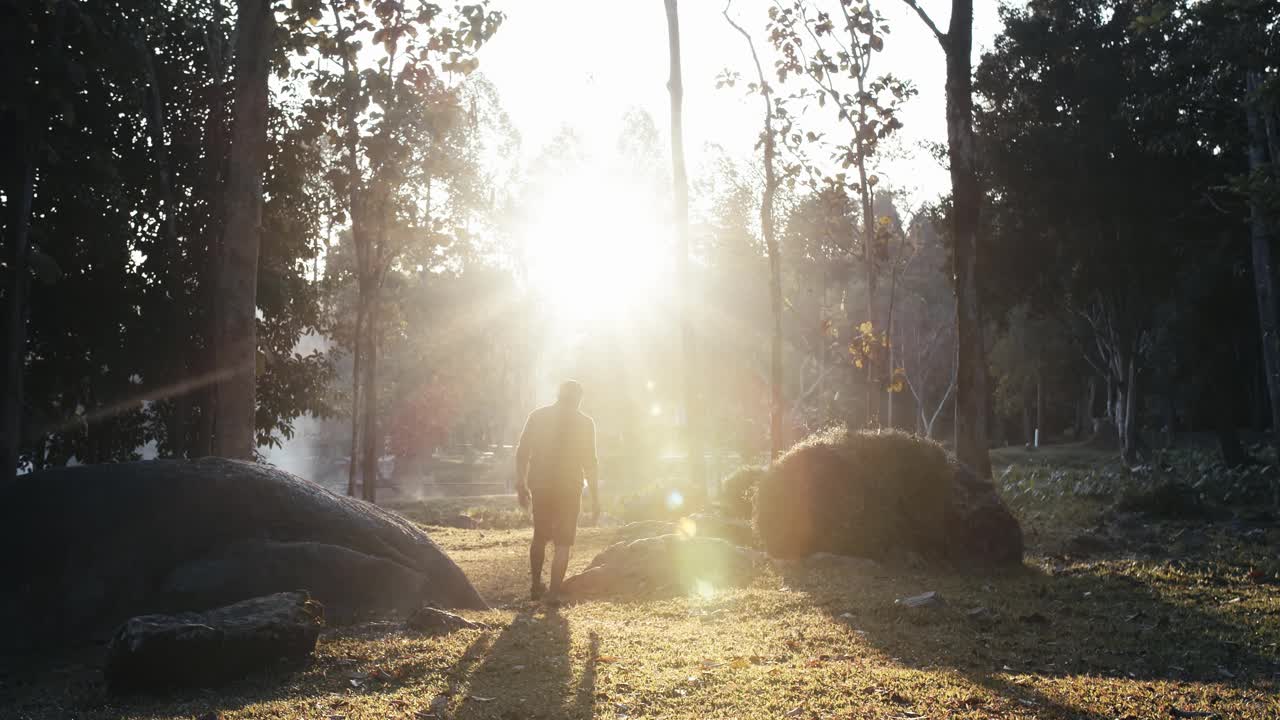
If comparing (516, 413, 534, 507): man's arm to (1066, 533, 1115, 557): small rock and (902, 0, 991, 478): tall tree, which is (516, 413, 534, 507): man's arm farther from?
(1066, 533, 1115, 557): small rock

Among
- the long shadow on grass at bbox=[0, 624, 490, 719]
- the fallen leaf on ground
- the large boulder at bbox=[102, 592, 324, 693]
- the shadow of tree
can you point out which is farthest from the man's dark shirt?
the fallen leaf on ground

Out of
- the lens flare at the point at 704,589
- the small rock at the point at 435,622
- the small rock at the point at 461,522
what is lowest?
the small rock at the point at 461,522

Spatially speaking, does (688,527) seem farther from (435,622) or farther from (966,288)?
(435,622)

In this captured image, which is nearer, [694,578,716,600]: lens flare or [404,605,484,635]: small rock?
[404,605,484,635]: small rock

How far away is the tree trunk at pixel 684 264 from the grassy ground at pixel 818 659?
1063 cm

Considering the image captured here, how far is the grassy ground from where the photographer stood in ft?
19.3

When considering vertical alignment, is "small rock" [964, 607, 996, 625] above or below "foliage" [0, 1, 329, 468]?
below

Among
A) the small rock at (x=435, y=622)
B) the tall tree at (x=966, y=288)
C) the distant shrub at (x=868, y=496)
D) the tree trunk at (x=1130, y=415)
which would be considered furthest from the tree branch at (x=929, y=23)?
the tree trunk at (x=1130, y=415)

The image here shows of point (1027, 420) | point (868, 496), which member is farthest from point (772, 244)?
point (1027, 420)

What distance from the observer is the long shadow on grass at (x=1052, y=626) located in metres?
7.16

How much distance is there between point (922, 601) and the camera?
9.46 meters

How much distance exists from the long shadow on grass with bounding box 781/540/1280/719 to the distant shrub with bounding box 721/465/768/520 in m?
6.81

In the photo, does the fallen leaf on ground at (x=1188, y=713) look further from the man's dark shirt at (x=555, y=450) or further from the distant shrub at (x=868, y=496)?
the distant shrub at (x=868, y=496)

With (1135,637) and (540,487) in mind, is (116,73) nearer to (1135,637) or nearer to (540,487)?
(540,487)
